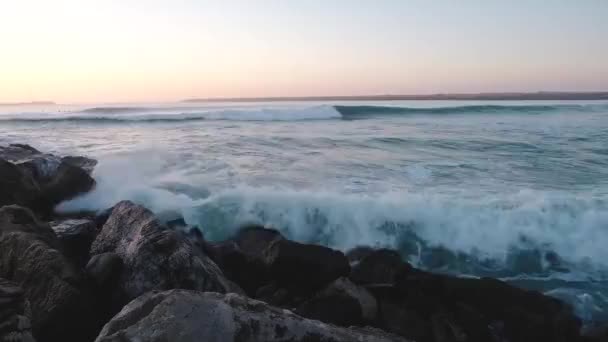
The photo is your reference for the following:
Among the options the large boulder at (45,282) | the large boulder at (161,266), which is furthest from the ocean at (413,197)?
the large boulder at (45,282)

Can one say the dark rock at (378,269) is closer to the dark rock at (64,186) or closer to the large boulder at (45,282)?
the large boulder at (45,282)

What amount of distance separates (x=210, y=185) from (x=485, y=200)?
4.84 m

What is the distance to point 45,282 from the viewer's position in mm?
2842

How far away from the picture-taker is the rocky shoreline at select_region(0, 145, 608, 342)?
190cm

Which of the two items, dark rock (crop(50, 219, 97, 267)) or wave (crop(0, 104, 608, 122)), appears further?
wave (crop(0, 104, 608, 122))

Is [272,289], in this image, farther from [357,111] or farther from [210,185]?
[357,111]

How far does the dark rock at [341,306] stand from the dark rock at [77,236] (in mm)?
2187

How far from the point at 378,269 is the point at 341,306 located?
1.08 metres

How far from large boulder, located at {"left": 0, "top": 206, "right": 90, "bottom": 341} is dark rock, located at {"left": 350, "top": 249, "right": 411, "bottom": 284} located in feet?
8.31

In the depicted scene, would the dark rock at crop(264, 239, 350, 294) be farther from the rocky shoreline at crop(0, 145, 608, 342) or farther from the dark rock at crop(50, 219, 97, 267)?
the dark rock at crop(50, 219, 97, 267)

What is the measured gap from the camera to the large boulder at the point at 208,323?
178 cm

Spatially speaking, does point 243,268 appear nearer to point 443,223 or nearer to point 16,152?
point 443,223

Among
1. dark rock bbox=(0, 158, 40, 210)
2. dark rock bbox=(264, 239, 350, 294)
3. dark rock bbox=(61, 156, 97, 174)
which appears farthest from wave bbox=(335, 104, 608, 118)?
dark rock bbox=(264, 239, 350, 294)

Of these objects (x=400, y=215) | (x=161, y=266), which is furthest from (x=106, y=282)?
(x=400, y=215)
